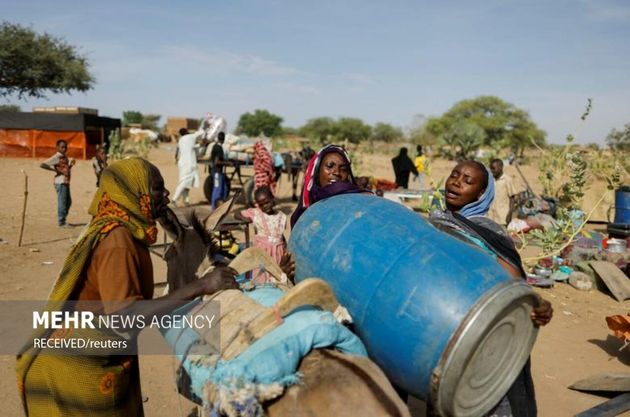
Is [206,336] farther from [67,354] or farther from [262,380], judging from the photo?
[67,354]

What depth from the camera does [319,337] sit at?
65.1 inches

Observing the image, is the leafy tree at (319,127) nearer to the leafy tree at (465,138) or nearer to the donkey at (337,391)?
the leafy tree at (465,138)

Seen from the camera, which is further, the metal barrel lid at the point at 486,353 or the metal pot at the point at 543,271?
the metal pot at the point at 543,271

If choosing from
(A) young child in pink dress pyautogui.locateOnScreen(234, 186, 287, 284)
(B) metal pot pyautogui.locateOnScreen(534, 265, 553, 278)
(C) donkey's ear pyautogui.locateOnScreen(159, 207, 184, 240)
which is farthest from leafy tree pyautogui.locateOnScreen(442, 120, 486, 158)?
(C) donkey's ear pyautogui.locateOnScreen(159, 207, 184, 240)

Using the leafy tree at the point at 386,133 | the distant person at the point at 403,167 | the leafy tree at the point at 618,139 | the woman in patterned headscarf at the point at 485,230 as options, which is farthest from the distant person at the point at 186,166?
the leafy tree at the point at 386,133

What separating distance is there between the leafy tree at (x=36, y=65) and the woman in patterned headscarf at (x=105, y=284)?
95.7 feet

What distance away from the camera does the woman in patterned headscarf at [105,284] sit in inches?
74.6

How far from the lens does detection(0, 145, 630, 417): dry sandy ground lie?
3799 mm

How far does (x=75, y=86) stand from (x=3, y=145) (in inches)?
378

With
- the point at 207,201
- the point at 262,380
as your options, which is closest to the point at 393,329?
the point at 262,380

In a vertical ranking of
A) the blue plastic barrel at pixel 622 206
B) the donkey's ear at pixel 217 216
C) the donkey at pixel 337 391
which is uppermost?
the donkey's ear at pixel 217 216

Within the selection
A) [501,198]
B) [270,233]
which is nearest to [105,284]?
[270,233]

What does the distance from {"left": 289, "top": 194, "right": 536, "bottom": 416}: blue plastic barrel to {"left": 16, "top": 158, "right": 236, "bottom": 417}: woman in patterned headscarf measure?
1.69 feet

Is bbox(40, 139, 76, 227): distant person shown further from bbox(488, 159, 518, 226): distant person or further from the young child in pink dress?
bbox(488, 159, 518, 226): distant person
